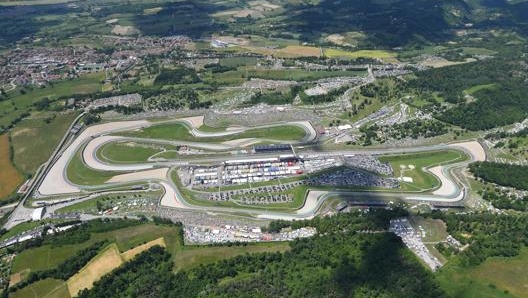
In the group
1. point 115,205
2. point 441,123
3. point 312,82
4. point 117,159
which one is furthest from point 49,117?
point 441,123

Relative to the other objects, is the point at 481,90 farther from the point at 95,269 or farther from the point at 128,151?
the point at 95,269

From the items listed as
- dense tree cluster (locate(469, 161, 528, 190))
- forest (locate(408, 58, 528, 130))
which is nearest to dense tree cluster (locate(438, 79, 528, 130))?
forest (locate(408, 58, 528, 130))

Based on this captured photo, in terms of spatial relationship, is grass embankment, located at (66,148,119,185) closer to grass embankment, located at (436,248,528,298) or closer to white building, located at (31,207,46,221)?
white building, located at (31,207,46,221)

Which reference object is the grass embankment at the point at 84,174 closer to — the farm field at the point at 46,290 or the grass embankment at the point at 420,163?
the farm field at the point at 46,290

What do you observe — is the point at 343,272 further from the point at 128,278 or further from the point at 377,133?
the point at 377,133

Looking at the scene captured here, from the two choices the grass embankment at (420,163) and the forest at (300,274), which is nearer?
the forest at (300,274)

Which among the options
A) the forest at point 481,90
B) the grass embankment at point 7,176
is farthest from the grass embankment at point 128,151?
the forest at point 481,90

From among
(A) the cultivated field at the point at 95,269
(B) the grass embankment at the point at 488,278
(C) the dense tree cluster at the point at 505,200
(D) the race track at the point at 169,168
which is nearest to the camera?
(B) the grass embankment at the point at 488,278
